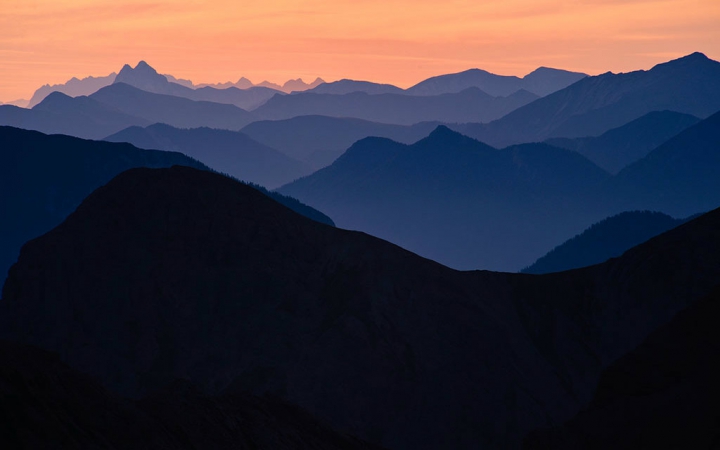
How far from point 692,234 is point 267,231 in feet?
122

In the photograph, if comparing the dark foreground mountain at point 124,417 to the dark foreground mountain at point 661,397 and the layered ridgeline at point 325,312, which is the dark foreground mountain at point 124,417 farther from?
the layered ridgeline at point 325,312

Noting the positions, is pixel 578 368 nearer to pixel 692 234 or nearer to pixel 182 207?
pixel 692 234

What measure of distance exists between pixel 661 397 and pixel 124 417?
27041 millimetres

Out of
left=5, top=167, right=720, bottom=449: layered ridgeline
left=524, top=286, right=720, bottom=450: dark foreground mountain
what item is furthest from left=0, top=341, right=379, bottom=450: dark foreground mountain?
left=5, top=167, right=720, bottom=449: layered ridgeline

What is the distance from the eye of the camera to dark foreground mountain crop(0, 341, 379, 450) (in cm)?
3784

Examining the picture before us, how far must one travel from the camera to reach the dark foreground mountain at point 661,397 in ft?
150

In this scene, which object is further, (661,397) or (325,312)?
(325,312)

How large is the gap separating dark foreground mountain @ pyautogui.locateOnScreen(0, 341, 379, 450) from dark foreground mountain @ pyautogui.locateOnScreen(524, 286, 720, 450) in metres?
13.0

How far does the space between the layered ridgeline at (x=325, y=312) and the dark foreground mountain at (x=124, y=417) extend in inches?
730

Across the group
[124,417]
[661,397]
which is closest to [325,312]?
[661,397]

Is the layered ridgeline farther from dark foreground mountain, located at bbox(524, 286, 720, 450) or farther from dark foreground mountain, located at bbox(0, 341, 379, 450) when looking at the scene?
dark foreground mountain, located at bbox(0, 341, 379, 450)

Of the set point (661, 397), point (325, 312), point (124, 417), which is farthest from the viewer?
point (325, 312)

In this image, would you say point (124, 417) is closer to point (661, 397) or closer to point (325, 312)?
point (661, 397)

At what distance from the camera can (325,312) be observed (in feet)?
265
